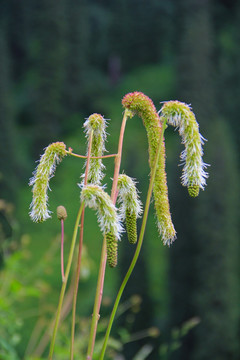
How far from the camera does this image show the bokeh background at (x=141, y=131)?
1308 inches

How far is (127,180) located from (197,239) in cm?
3474

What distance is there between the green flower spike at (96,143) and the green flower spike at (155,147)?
13 centimetres

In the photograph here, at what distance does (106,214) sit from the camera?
5.68 feet

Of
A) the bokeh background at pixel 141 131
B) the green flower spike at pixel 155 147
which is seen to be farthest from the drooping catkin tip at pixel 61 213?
the bokeh background at pixel 141 131

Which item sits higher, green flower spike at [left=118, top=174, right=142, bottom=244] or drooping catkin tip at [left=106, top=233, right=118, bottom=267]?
green flower spike at [left=118, top=174, right=142, bottom=244]

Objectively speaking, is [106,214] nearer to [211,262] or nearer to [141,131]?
[211,262]

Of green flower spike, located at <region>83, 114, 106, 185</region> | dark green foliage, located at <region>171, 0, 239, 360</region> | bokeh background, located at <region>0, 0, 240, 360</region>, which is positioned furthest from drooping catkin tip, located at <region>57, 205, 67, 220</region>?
dark green foliage, located at <region>171, 0, 239, 360</region>

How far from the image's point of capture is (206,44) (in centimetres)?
5375

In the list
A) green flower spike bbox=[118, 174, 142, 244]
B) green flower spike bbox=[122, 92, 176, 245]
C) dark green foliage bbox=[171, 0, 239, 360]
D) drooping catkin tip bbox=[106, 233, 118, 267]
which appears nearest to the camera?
drooping catkin tip bbox=[106, 233, 118, 267]

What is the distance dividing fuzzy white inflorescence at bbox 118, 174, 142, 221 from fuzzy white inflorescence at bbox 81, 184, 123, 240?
0.21m

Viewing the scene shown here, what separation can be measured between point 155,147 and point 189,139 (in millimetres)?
108

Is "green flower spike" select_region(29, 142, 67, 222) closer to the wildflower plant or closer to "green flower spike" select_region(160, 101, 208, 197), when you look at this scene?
the wildflower plant

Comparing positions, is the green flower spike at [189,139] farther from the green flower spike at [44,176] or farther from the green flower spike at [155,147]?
the green flower spike at [44,176]

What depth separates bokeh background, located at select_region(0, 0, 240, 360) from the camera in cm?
3322
